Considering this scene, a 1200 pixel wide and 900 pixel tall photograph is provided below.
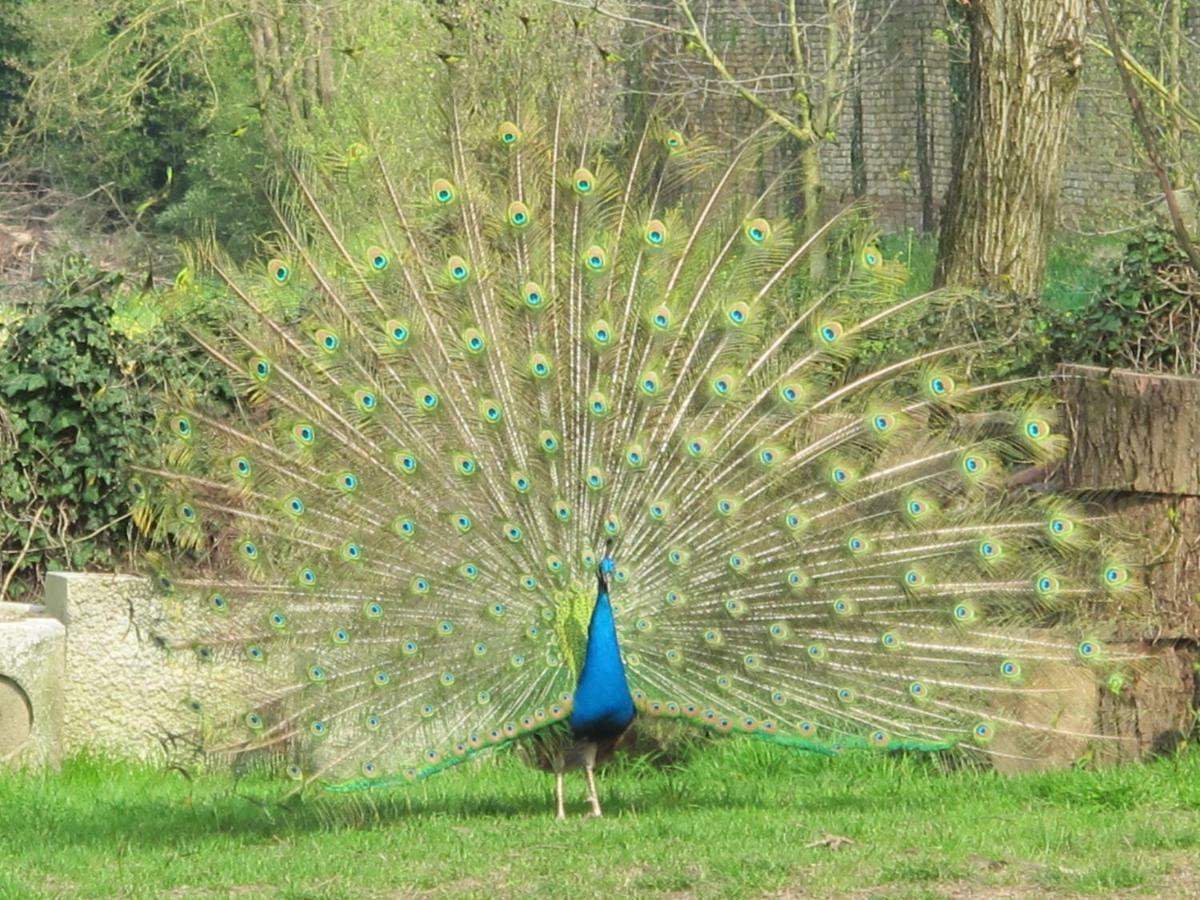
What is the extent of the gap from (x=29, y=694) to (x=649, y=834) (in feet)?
9.98

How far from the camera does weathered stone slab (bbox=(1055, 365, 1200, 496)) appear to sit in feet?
22.7

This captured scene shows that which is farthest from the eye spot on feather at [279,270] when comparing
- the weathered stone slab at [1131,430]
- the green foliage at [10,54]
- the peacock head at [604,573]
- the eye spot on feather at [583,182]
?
the green foliage at [10,54]

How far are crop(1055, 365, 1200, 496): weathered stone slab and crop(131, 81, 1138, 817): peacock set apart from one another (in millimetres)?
501

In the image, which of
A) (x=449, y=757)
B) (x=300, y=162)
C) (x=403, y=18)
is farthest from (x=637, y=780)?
(x=403, y=18)

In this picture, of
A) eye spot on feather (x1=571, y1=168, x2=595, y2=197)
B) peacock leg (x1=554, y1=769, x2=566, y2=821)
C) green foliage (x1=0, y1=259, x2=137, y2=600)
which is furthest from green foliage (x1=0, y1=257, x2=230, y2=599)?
peacock leg (x1=554, y1=769, x2=566, y2=821)

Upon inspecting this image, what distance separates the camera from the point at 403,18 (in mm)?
20516

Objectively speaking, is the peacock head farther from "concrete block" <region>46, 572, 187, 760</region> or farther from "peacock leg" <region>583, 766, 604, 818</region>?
"concrete block" <region>46, 572, 187, 760</region>

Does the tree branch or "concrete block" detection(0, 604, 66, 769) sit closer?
the tree branch

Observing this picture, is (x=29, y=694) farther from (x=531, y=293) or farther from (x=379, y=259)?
(x=531, y=293)

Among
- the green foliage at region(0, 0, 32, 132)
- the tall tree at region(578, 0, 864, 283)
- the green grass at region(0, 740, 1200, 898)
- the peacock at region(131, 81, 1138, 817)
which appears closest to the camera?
the green grass at region(0, 740, 1200, 898)

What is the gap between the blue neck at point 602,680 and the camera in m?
6.09

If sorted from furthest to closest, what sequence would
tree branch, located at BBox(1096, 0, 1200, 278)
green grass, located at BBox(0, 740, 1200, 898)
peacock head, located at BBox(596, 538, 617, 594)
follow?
peacock head, located at BBox(596, 538, 617, 594), green grass, located at BBox(0, 740, 1200, 898), tree branch, located at BBox(1096, 0, 1200, 278)

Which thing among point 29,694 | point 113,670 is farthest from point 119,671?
point 29,694

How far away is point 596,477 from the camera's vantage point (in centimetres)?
645
